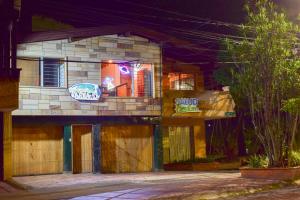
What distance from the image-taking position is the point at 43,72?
21719 millimetres

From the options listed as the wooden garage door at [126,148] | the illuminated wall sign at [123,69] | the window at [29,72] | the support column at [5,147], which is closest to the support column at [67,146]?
the wooden garage door at [126,148]

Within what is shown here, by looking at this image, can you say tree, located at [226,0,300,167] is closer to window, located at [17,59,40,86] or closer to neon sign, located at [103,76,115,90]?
neon sign, located at [103,76,115,90]

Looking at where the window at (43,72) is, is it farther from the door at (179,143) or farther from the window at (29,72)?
the door at (179,143)

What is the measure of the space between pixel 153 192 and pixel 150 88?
33.4ft

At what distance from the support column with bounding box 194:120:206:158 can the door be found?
1.36ft

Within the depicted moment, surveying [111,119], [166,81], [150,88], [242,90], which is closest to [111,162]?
[111,119]

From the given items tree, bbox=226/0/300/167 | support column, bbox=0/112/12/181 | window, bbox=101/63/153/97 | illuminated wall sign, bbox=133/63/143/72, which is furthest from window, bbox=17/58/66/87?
tree, bbox=226/0/300/167

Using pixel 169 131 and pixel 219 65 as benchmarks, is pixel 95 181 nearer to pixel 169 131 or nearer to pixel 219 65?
pixel 169 131

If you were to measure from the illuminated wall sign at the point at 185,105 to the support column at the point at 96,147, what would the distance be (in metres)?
4.10

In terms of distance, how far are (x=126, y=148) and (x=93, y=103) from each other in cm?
300

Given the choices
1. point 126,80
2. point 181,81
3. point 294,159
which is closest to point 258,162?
point 294,159

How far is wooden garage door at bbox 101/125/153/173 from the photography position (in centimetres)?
2300

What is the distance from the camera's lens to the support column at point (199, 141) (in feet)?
90.6

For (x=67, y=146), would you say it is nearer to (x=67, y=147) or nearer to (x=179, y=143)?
(x=67, y=147)
